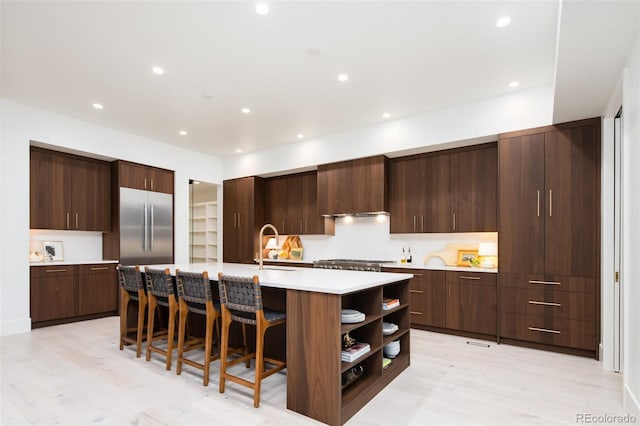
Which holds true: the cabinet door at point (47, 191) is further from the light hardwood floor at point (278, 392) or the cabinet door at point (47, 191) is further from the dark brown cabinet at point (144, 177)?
the light hardwood floor at point (278, 392)

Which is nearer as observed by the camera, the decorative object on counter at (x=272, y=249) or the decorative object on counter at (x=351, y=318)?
the decorative object on counter at (x=351, y=318)

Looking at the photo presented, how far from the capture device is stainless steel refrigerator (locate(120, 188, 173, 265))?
569 cm

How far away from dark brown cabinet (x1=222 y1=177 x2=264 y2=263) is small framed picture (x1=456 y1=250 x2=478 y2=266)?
12.0ft

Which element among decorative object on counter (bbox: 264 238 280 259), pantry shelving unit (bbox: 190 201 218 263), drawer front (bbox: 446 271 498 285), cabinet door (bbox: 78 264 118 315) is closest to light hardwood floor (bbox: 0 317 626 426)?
drawer front (bbox: 446 271 498 285)

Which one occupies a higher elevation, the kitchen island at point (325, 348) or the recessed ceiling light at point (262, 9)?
the recessed ceiling light at point (262, 9)

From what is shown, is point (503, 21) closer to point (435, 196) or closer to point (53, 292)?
point (435, 196)

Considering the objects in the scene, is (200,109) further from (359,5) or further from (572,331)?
(572,331)

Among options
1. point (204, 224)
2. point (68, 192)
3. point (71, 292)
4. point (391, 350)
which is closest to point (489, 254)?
point (391, 350)

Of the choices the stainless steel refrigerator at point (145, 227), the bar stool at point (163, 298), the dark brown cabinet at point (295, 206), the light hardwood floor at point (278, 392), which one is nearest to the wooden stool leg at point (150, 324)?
the bar stool at point (163, 298)

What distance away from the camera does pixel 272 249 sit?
7.04 meters

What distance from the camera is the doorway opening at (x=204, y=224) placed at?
8344 millimetres

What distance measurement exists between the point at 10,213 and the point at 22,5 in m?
2.93

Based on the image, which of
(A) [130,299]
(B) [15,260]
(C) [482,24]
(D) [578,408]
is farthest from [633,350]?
(B) [15,260]

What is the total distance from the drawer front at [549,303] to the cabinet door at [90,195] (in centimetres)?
588
